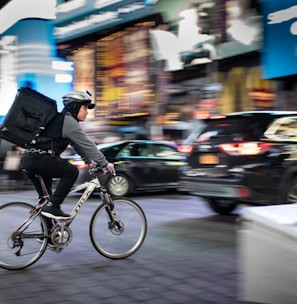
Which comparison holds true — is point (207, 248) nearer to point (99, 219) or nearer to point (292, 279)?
point (99, 219)

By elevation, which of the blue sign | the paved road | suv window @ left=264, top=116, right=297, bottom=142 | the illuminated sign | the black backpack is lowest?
the paved road

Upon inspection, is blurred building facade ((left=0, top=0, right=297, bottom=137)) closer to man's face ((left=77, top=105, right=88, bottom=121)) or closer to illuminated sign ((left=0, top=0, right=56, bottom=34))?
illuminated sign ((left=0, top=0, right=56, bottom=34))

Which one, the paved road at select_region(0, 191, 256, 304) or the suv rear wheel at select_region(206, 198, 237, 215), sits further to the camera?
the suv rear wheel at select_region(206, 198, 237, 215)

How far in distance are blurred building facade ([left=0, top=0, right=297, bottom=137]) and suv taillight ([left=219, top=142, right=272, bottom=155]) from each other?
7.87m

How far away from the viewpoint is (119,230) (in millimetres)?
5719

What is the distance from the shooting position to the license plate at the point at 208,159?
799cm

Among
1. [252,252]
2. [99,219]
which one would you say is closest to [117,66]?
[99,219]

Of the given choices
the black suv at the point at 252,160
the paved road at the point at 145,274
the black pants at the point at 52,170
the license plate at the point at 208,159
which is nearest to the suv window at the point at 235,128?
the black suv at the point at 252,160

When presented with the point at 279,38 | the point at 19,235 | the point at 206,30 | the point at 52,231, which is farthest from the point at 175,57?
the point at 19,235

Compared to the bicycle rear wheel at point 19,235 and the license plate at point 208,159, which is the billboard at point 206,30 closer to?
the license plate at point 208,159

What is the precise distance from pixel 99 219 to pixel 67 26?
92.4 ft

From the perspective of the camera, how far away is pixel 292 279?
319 centimetres

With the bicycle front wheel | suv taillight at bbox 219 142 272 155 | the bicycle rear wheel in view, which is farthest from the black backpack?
suv taillight at bbox 219 142 272 155

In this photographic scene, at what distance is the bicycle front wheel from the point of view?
18.3ft
